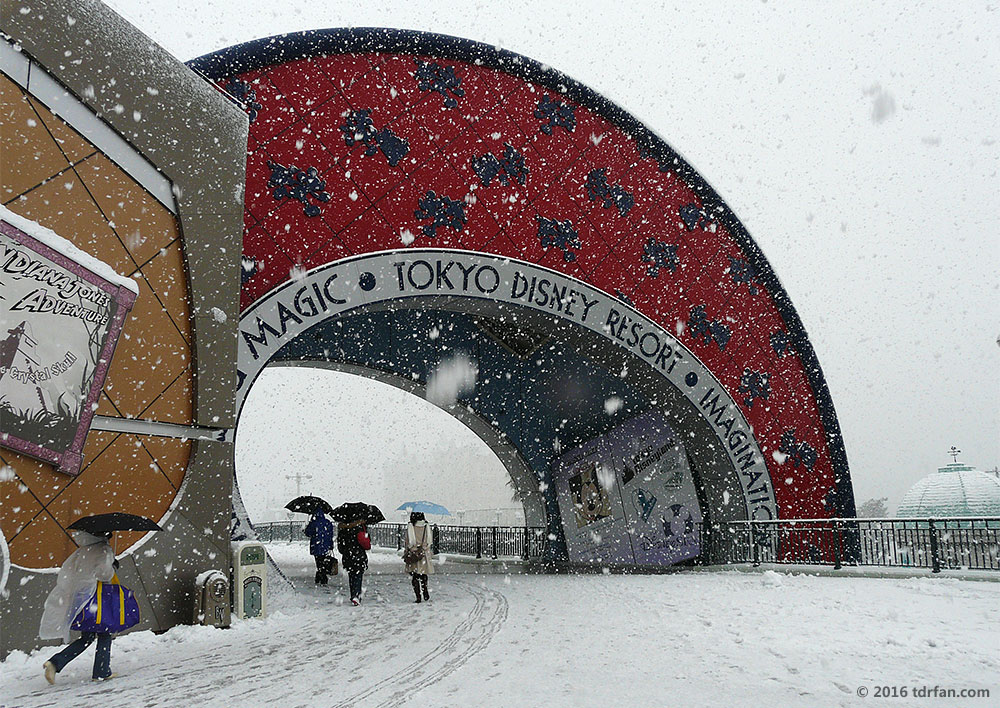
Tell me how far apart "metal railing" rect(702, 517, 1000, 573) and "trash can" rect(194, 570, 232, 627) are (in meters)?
11.1

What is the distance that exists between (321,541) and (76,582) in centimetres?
875

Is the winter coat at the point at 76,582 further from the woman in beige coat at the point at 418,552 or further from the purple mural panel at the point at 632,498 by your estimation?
the purple mural panel at the point at 632,498

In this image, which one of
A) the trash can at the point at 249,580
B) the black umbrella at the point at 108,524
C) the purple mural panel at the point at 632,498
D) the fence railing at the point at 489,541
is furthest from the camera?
the fence railing at the point at 489,541

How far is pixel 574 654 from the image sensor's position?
7043 mm

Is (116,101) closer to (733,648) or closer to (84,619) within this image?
(84,619)

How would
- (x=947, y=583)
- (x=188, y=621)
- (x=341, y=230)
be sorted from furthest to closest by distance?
(x=341, y=230)
(x=947, y=583)
(x=188, y=621)

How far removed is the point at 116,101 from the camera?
8.88 metres

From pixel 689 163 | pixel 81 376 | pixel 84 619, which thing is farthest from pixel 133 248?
pixel 689 163

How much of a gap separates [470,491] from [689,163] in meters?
124

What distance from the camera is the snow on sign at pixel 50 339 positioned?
24.3 ft

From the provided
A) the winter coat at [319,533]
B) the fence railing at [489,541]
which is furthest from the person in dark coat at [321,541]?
the fence railing at [489,541]

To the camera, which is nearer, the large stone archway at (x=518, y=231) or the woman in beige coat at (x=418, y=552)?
the woman in beige coat at (x=418, y=552)

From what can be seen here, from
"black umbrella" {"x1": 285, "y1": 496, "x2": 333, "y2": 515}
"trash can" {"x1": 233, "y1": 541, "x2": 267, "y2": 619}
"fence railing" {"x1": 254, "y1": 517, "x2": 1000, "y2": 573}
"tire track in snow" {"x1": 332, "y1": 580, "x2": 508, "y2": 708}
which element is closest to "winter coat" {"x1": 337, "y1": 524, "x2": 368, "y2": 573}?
"black umbrella" {"x1": 285, "y1": 496, "x2": 333, "y2": 515}

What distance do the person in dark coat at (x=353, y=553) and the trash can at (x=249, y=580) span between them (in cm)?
211
